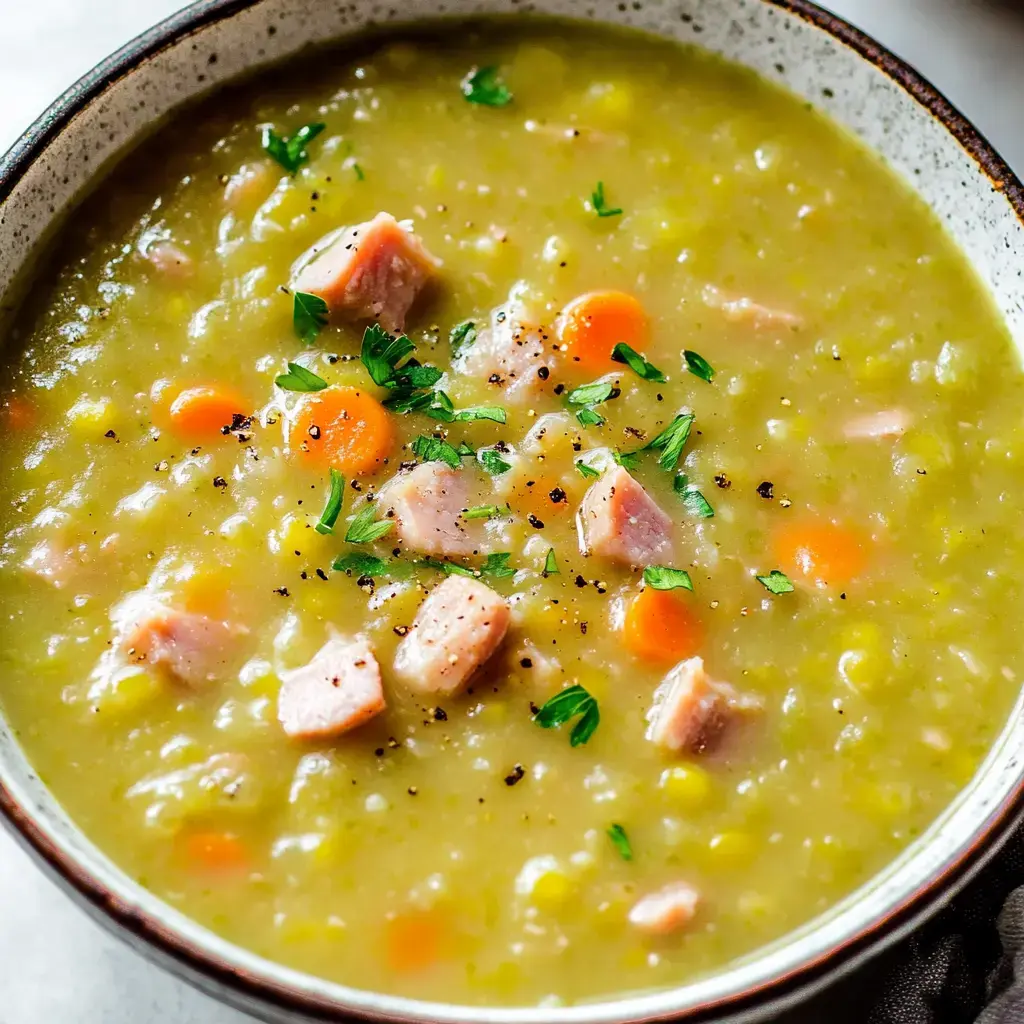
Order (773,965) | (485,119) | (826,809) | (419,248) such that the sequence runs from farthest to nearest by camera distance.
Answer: (485,119), (419,248), (826,809), (773,965)

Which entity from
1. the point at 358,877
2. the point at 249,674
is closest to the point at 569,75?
the point at 249,674

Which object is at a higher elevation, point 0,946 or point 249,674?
point 249,674

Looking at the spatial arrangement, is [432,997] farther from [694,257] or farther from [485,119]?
[485,119]

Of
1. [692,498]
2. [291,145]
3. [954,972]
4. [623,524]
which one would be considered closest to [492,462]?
[623,524]

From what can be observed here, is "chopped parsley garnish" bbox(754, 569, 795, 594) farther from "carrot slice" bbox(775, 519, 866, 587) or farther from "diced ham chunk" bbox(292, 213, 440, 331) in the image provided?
"diced ham chunk" bbox(292, 213, 440, 331)

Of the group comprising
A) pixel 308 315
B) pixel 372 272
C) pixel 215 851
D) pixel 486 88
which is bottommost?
pixel 215 851

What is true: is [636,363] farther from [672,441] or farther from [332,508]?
[332,508]
